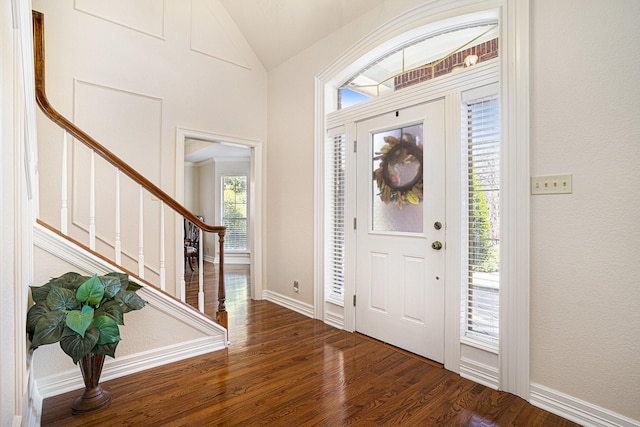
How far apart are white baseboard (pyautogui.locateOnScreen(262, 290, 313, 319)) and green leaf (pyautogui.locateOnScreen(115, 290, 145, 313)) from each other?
1963 mm

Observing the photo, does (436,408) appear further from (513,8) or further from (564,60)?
(513,8)

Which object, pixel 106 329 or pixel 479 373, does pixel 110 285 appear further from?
pixel 479 373

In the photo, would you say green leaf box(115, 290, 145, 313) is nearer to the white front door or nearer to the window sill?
the white front door

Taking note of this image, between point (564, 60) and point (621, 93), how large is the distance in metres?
0.36

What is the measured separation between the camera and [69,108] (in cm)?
296

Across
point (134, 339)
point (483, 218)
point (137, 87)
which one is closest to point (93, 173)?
point (134, 339)

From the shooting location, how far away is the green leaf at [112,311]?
183 cm

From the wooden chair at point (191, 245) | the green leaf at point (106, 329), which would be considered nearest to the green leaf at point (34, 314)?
the green leaf at point (106, 329)

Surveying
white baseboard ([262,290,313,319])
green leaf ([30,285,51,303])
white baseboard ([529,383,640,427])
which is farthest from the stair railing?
white baseboard ([529,383,640,427])

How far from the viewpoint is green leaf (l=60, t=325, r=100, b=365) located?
5.42 feet

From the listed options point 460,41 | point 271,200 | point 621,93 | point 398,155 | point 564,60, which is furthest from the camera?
point 271,200

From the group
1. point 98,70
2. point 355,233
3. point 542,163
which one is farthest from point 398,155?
point 98,70

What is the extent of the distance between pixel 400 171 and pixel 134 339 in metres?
2.45

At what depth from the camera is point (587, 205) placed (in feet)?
5.89
